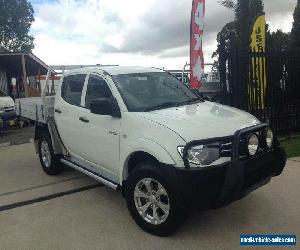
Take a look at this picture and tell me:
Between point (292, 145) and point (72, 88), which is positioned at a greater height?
point (72, 88)

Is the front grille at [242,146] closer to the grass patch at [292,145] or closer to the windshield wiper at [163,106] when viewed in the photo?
the windshield wiper at [163,106]

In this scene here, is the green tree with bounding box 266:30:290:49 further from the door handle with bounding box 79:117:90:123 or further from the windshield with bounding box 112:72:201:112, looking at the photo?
the door handle with bounding box 79:117:90:123

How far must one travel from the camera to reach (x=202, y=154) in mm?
3783

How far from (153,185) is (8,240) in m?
1.72

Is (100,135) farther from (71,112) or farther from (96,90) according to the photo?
(71,112)

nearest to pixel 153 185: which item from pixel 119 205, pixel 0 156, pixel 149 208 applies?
pixel 149 208

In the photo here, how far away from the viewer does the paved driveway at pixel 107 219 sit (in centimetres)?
406

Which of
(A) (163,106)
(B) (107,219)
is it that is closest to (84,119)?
(A) (163,106)

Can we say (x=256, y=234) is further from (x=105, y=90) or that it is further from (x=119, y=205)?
(x=105, y=90)

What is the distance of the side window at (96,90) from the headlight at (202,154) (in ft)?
5.36

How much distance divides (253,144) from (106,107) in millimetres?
1768

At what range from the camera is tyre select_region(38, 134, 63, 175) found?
6.63 m

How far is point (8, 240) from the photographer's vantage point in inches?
167

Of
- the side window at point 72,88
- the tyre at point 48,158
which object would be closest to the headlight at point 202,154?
the side window at point 72,88
